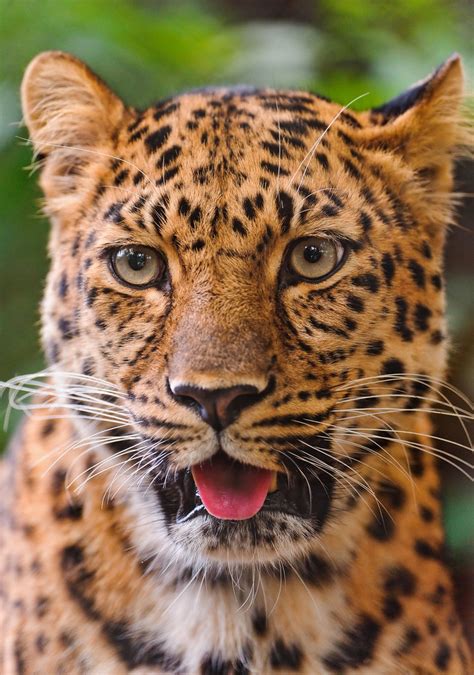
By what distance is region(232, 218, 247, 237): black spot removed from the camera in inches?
54.5

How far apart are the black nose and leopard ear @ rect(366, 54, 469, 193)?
1.75 ft

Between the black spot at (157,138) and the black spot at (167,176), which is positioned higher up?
the black spot at (157,138)

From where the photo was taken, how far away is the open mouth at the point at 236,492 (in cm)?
134

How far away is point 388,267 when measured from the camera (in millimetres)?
1458

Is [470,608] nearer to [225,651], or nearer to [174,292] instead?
[225,651]

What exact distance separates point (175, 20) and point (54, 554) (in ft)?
3.75

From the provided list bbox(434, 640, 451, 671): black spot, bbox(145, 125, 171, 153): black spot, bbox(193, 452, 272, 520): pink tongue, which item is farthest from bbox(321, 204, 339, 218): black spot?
bbox(434, 640, 451, 671): black spot

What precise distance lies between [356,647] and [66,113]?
111cm

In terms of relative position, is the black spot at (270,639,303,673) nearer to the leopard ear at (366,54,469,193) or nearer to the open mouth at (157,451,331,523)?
the open mouth at (157,451,331,523)

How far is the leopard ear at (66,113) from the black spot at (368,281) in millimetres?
525

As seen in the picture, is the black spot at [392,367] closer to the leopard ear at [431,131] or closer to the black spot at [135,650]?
the leopard ear at [431,131]

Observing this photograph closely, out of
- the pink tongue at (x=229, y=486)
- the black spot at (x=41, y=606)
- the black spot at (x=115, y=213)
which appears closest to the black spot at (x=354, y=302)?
the pink tongue at (x=229, y=486)

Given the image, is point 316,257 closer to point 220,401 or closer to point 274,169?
point 274,169

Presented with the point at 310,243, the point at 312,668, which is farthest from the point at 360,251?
the point at 312,668
